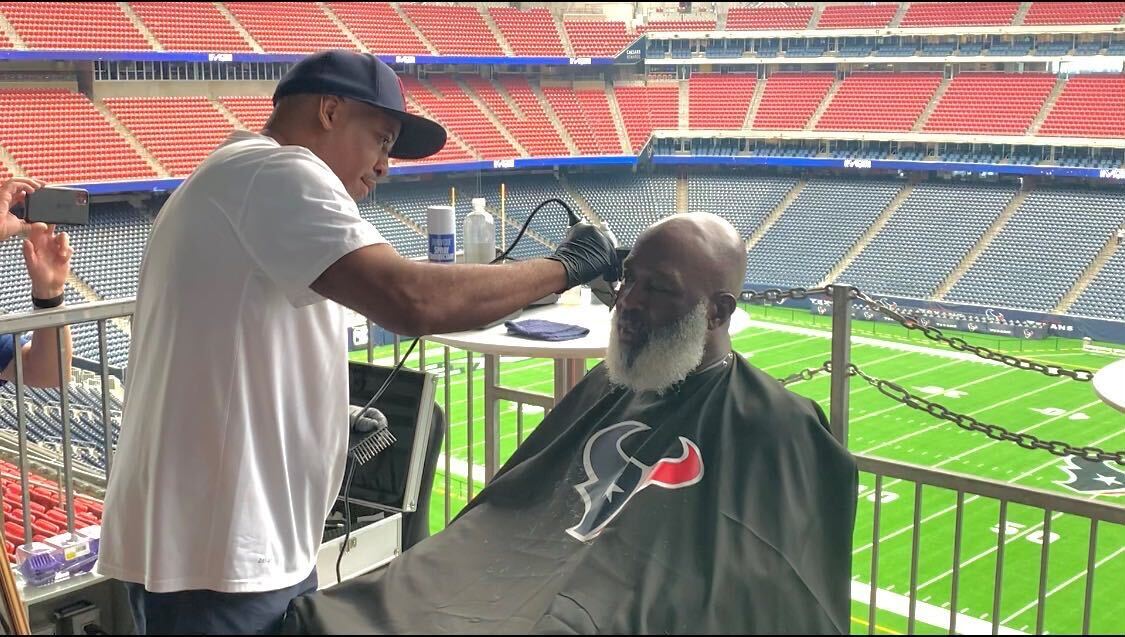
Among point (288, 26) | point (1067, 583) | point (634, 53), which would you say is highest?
point (288, 26)

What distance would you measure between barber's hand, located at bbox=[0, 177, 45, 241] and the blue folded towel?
3.25 ft

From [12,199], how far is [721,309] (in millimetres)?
1451

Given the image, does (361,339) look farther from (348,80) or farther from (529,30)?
(348,80)

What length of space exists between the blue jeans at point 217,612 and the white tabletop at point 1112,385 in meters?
1.39

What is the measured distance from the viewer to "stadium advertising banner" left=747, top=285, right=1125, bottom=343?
17391 millimetres

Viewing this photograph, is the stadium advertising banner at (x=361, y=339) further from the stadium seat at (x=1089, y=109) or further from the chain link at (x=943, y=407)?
the stadium seat at (x=1089, y=109)

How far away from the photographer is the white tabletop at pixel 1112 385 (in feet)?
5.93

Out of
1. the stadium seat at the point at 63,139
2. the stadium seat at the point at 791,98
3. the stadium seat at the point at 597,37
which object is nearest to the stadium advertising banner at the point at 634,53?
the stadium seat at the point at 597,37

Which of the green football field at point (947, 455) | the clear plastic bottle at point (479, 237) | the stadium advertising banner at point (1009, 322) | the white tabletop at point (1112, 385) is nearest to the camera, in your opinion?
the white tabletop at point (1112, 385)

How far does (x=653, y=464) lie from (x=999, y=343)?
17.3 metres

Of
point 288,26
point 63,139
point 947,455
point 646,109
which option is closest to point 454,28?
point 288,26

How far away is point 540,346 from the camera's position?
2.00 meters

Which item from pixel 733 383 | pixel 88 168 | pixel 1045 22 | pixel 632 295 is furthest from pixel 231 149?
pixel 1045 22

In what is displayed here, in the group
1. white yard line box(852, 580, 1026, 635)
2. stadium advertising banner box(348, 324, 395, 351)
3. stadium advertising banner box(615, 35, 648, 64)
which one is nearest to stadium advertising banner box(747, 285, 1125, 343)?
stadium advertising banner box(348, 324, 395, 351)
